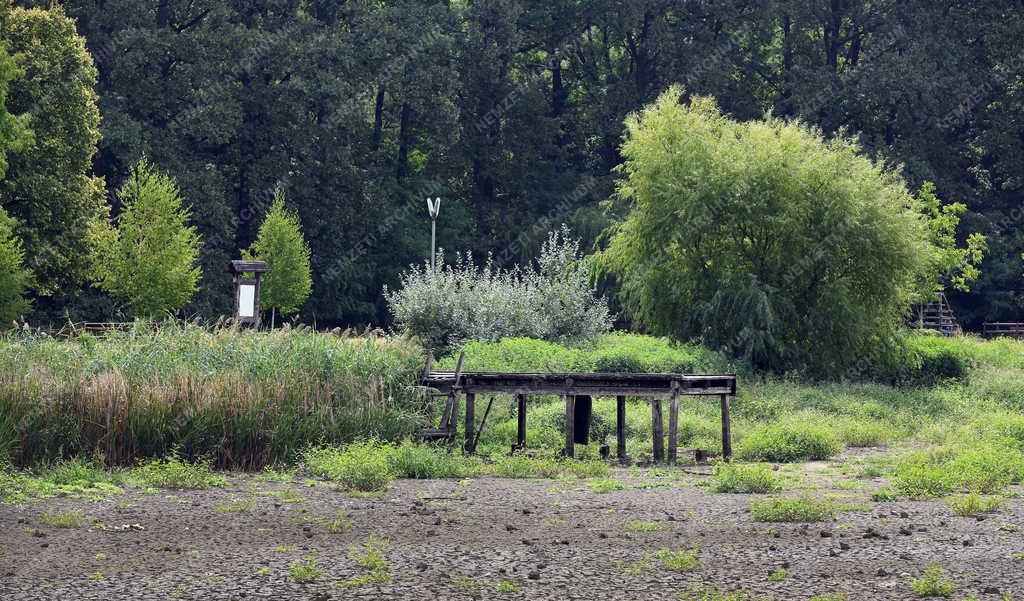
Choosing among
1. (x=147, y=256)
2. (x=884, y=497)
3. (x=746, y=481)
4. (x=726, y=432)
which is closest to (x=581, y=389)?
(x=726, y=432)

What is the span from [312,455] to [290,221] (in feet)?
108

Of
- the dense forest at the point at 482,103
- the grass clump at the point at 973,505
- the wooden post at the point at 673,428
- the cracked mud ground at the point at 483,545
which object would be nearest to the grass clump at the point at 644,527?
the cracked mud ground at the point at 483,545

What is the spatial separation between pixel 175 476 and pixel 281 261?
111ft

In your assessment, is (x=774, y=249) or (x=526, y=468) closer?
(x=526, y=468)

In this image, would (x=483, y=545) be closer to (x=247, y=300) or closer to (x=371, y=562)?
(x=371, y=562)

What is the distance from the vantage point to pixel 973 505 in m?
13.0

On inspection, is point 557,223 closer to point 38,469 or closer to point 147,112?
point 147,112

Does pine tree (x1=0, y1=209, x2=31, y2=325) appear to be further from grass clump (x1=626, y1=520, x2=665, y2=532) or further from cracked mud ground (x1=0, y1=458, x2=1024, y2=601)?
grass clump (x1=626, y1=520, x2=665, y2=532)

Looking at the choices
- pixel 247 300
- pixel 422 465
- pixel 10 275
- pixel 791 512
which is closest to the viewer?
pixel 791 512

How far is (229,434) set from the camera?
54.3 feet

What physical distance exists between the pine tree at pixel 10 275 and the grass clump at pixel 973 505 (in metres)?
27.1

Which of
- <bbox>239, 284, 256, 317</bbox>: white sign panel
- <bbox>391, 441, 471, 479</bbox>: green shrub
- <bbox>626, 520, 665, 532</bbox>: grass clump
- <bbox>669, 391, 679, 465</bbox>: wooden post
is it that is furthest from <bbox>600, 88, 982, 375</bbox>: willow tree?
<bbox>626, 520, 665, 532</bbox>: grass clump

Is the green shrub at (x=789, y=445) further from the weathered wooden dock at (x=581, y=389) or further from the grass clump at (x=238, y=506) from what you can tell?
the grass clump at (x=238, y=506)

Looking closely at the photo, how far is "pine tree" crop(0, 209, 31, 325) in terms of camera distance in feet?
109
